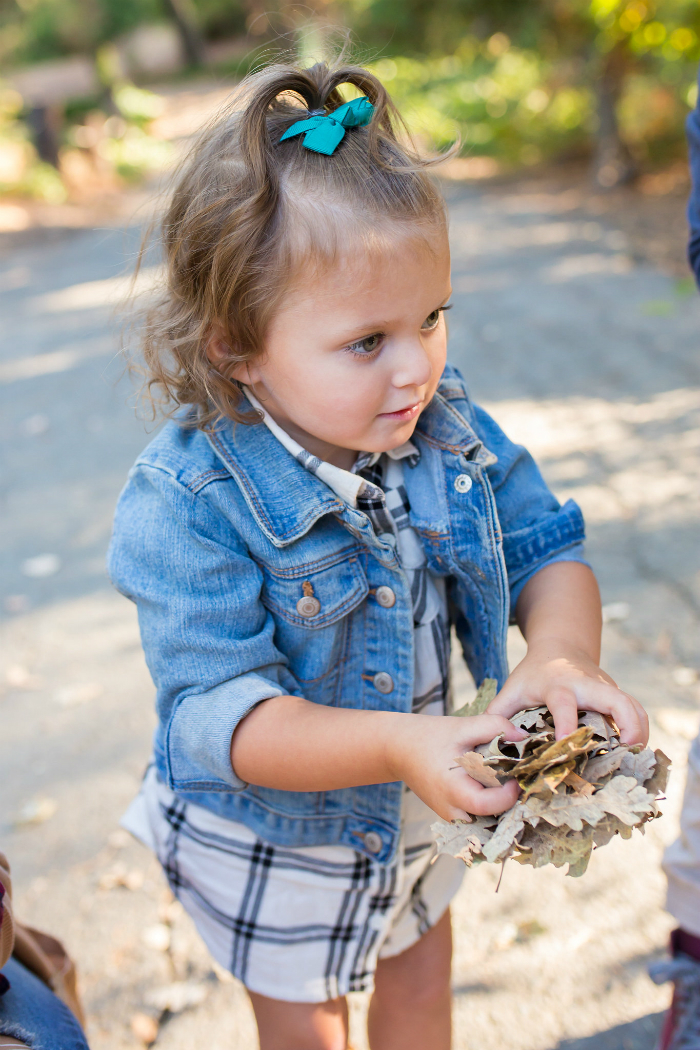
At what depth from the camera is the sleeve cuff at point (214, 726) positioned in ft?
4.09

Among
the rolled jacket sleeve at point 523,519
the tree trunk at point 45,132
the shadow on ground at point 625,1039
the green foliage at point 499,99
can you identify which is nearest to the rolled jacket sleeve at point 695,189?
the rolled jacket sleeve at point 523,519

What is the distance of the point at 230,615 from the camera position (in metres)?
A: 1.28

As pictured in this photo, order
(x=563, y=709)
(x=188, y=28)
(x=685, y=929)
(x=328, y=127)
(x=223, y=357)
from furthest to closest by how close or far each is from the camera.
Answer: (x=188, y=28), (x=685, y=929), (x=223, y=357), (x=328, y=127), (x=563, y=709)

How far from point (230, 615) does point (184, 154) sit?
0.73 m

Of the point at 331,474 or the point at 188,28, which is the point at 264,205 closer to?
the point at 331,474

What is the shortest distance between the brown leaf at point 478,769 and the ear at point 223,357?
66 cm

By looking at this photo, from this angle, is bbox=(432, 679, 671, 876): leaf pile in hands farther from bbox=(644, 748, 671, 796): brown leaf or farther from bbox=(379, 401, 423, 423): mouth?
bbox=(379, 401, 423, 423): mouth

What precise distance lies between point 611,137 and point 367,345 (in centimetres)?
953

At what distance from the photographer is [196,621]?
1.26 meters

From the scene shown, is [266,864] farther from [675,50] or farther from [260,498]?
[675,50]


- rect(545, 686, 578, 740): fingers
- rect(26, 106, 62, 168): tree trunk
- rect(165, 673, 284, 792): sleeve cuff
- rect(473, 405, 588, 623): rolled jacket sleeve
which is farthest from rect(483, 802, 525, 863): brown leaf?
rect(26, 106, 62, 168): tree trunk

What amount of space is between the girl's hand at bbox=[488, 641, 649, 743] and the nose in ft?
1.44

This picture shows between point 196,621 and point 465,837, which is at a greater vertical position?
point 196,621

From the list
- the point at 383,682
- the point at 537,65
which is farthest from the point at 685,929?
the point at 537,65
